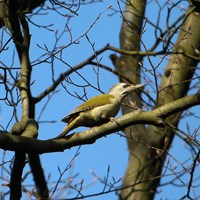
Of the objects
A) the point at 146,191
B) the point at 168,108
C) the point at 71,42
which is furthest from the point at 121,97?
the point at 146,191

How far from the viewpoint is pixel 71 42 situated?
5.46 m

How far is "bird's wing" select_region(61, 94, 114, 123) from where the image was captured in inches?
184

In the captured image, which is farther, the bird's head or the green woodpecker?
the bird's head

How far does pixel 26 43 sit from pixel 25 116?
1.04 meters

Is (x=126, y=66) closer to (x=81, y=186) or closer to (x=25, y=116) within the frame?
(x=81, y=186)

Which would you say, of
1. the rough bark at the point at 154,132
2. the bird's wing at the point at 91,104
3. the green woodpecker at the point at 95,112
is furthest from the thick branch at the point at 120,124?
the rough bark at the point at 154,132

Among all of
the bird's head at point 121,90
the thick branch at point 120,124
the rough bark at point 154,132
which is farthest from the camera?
the rough bark at point 154,132

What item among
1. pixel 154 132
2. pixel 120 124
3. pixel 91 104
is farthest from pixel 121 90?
pixel 154 132

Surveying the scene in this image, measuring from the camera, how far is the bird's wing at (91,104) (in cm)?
467

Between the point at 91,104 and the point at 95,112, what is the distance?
13cm

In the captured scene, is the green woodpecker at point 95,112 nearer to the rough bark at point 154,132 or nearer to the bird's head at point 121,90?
the bird's head at point 121,90

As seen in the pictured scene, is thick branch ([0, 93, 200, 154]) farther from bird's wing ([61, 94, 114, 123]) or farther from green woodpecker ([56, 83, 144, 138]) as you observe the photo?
bird's wing ([61, 94, 114, 123])

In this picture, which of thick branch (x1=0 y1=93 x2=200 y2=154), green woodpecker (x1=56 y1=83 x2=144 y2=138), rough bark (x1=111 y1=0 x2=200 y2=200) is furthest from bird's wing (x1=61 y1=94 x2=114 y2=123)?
rough bark (x1=111 y1=0 x2=200 y2=200)

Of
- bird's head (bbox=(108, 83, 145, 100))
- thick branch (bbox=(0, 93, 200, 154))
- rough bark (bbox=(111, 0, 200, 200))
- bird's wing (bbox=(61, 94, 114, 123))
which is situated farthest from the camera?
rough bark (bbox=(111, 0, 200, 200))
